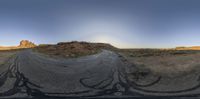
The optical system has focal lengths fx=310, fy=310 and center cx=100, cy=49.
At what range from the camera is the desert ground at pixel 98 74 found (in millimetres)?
16984

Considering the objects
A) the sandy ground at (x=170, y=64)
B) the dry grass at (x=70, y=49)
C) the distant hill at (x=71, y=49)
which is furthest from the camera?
the distant hill at (x=71, y=49)

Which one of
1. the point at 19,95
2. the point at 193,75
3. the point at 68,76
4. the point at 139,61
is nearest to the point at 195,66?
the point at 193,75

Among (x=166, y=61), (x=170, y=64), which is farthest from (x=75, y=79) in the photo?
(x=166, y=61)

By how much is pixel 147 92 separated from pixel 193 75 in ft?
11.6

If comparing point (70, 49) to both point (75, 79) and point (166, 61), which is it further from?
point (166, 61)

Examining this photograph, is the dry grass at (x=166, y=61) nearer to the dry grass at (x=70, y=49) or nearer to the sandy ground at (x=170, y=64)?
the sandy ground at (x=170, y=64)

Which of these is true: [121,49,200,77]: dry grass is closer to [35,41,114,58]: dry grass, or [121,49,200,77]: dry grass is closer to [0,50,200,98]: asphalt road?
[0,50,200,98]: asphalt road

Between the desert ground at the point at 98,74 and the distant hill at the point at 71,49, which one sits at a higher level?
the distant hill at the point at 71,49

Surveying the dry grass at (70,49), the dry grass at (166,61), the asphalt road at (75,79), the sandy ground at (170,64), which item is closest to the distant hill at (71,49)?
the dry grass at (70,49)

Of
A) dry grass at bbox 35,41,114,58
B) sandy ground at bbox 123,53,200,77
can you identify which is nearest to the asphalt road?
sandy ground at bbox 123,53,200,77

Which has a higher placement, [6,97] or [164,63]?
[164,63]

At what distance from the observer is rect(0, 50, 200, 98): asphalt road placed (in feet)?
55.3

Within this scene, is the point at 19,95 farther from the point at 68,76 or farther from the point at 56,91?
the point at 68,76

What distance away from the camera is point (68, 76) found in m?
19.0
